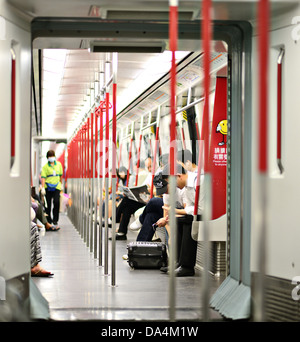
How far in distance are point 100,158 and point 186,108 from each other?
54.7 inches

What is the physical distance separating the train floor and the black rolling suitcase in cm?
13

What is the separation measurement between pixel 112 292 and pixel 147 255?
→ 1.84 meters

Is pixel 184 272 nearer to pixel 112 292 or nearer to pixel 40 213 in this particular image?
pixel 112 292

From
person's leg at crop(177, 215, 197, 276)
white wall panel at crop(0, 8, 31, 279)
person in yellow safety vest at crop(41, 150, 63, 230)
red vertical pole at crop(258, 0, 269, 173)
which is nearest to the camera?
red vertical pole at crop(258, 0, 269, 173)

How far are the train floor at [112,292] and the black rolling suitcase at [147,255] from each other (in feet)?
0.43

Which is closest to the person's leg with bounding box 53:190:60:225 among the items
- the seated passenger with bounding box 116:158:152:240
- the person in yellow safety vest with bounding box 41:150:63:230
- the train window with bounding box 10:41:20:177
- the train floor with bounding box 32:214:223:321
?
the person in yellow safety vest with bounding box 41:150:63:230

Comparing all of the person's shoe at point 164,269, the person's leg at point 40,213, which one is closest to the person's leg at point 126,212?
the person's leg at point 40,213

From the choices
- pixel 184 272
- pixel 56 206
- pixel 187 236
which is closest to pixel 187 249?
pixel 187 236

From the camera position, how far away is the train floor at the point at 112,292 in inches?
183

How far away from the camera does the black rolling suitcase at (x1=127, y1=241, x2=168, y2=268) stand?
7.54 meters

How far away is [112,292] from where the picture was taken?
576 centimetres

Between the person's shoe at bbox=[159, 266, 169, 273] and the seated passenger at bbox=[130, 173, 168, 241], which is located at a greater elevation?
the seated passenger at bbox=[130, 173, 168, 241]

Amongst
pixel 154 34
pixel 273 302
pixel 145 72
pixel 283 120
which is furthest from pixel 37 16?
pixel 145 72

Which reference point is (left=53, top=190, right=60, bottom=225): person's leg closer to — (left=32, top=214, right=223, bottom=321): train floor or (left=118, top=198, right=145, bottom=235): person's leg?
(left=118, top=198, right=145, bottom=235): person's leg
